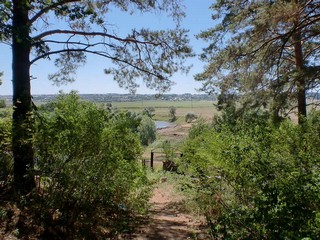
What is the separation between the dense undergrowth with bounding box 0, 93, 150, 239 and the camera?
5.21m

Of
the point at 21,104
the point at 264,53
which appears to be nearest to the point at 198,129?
the point at 264,53

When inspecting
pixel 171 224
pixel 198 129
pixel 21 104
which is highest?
pixel 21 104

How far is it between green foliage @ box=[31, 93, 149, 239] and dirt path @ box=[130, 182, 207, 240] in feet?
2.94

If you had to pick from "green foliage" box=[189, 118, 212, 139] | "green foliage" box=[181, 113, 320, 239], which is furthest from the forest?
"green foliage" box=[189, 118, 212, 139]

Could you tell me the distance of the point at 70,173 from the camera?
519 cm

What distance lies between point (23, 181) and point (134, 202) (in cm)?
217

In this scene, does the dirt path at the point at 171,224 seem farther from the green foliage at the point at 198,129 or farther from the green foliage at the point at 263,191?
the green foliage at the point at 198,129

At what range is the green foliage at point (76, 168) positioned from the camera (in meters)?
5.20

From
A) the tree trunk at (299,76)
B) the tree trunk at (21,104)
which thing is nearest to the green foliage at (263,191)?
the tree trunk at (21,104)

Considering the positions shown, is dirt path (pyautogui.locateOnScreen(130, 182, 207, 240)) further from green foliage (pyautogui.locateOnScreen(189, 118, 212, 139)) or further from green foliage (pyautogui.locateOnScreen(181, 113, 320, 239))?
green foliage (pyautogui.locateOnScreen(189, 118, 212, 139))

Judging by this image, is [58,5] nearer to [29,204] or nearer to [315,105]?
[29,204]

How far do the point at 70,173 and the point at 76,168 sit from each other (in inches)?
4.7

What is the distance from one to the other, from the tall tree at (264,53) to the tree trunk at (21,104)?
644 centimetres

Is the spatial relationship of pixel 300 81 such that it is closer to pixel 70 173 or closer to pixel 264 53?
pixel 264 53
